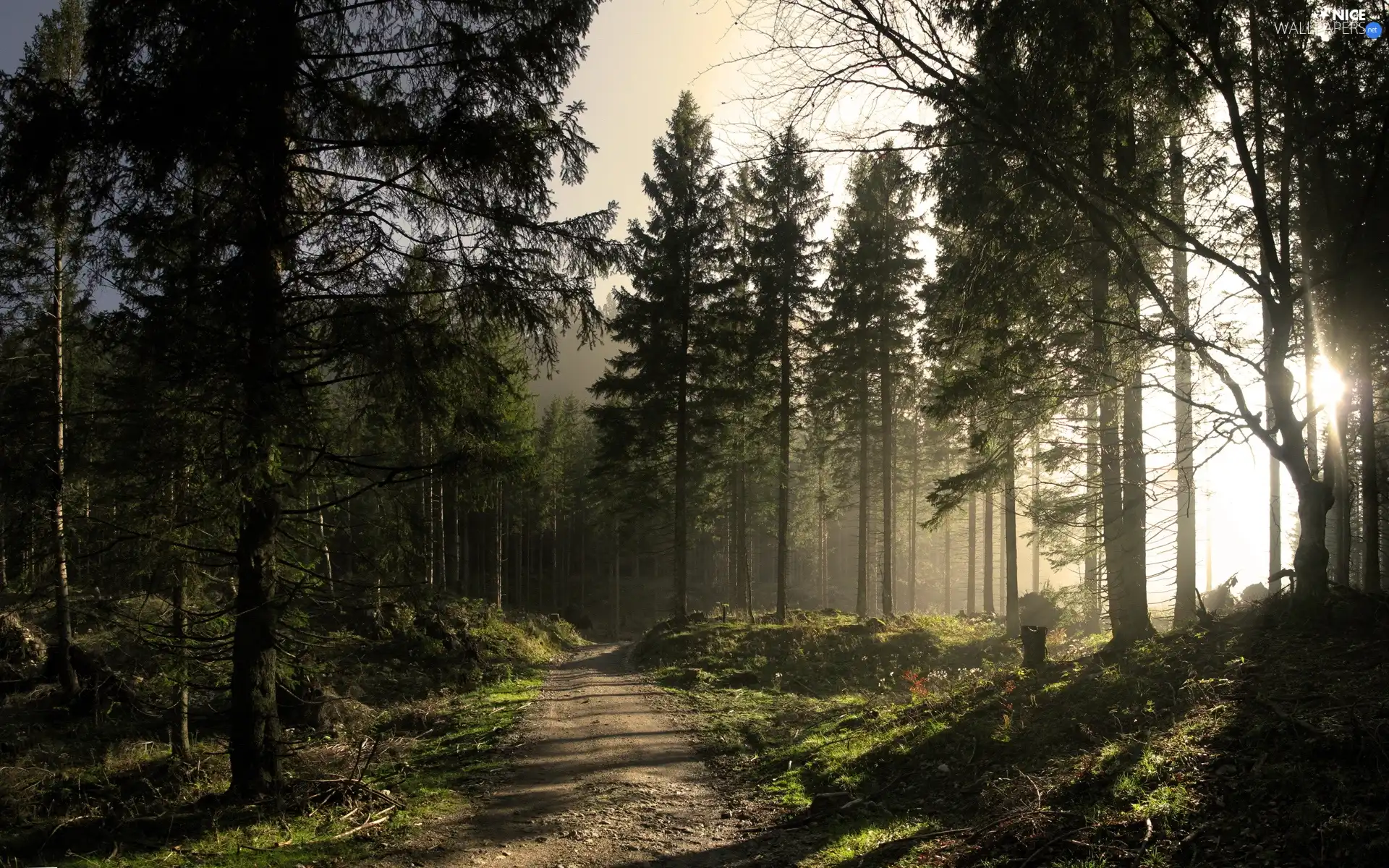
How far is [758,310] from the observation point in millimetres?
24359

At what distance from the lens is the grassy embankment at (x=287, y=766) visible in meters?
6.22

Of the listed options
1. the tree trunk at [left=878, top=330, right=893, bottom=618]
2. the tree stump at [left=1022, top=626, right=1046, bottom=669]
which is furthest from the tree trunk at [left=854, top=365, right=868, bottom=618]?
the tree stump at [left=1022, top=626, right=1046, bottom=669]

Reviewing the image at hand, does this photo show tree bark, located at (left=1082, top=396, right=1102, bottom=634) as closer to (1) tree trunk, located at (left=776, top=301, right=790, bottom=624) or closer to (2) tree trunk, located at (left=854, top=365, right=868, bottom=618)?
(2) tree trunk, located at (left=854, top=365, right=868, bottom=618)

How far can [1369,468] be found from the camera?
1334 centimetres

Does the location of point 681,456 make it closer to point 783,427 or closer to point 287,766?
point 783,427

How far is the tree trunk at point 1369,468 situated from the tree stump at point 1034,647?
6.44 m

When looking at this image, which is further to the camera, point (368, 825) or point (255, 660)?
point (255, 660)

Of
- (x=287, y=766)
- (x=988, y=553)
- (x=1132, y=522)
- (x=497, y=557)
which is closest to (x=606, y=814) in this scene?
(x=287, y=766)

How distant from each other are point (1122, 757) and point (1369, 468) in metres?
12.4

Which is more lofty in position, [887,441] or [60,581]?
[887,441]

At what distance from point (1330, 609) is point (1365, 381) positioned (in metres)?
9.33

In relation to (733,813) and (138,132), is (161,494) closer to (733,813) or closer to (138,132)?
(138,132)

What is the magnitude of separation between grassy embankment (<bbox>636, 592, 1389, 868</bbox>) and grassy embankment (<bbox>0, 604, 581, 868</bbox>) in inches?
158

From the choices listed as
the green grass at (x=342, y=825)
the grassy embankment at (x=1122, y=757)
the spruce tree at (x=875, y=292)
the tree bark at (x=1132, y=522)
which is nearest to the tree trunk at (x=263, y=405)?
the green grass at (x=342, y=825)
